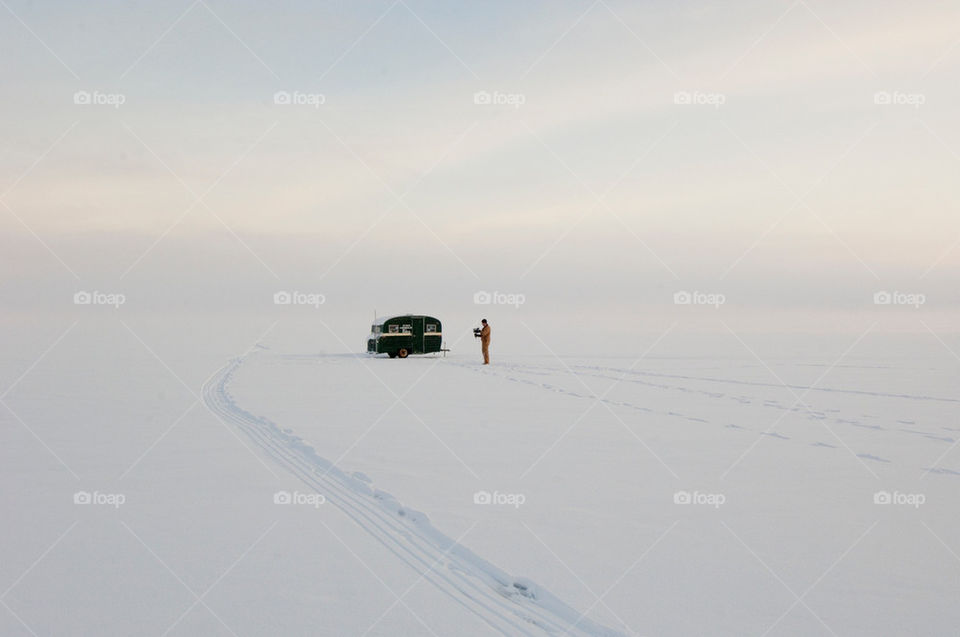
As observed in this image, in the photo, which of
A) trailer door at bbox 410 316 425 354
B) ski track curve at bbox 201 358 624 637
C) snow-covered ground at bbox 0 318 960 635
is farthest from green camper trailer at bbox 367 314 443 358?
ski track curve at bbox 201 358 624 637

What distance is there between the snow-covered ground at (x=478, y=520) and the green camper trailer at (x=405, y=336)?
19.5 metres

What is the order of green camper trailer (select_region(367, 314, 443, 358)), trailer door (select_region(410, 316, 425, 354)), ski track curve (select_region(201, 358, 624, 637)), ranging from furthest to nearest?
1. trailer door (select_region(410, 316, 425, 354))
2. green camper trailer (select_region(367, 314, 443, 358))
3. ski track curve (select_region(201, 358, 624, 637))

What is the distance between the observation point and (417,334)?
36188mm

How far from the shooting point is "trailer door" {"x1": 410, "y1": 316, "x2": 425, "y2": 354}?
118 ft

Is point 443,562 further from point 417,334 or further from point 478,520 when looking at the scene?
point 417,334

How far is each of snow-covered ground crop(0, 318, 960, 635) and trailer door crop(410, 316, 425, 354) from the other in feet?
66.0

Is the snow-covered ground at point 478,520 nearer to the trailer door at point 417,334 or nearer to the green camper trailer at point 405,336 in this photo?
the green camper trailer at point 405,336

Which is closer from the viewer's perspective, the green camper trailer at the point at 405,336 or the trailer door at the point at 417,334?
the green camper trailer at the point at 405,336

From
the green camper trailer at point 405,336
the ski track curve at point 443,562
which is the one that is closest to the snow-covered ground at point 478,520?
the ski track curve at point 443,562

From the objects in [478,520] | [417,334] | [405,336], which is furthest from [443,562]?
[417,334]

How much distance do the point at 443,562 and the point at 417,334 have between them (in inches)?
1199

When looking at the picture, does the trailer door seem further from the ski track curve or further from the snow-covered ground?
the ski track curve

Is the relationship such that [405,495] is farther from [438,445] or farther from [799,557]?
[799,557]

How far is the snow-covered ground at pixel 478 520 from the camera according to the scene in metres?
4.97
